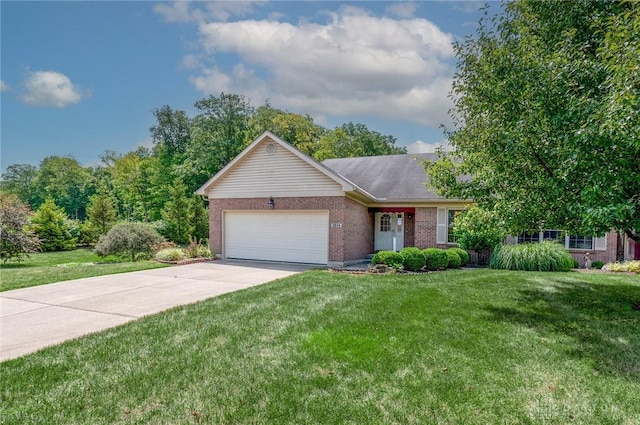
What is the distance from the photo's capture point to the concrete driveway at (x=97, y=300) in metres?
5.27

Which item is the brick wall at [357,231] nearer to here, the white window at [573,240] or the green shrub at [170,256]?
the white window at [573,240]

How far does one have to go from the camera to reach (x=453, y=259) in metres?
12.7

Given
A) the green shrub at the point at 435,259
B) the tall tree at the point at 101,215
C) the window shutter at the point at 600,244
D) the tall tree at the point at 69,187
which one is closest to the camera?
the green shrub at the point at 435,259

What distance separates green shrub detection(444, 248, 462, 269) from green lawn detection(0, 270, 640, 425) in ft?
18.5

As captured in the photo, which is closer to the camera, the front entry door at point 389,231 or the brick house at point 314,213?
the brick house at point 314,213

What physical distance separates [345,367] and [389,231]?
13063mm

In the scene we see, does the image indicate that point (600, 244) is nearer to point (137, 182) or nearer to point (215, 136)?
point (215, 136)

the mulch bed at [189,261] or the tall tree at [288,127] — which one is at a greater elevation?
the tall tree at [288,127]

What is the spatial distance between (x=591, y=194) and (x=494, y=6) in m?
4.74

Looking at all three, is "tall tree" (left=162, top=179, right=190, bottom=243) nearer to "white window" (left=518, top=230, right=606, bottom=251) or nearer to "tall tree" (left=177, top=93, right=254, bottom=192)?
"tall tree" (left=177, top=93, right=254, bottom=192)

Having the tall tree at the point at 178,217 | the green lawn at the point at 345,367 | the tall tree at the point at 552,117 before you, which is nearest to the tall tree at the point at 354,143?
the tall tree at the point at 178,217

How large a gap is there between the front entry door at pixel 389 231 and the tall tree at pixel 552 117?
859cm

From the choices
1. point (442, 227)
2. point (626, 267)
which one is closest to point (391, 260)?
point (442, 227)

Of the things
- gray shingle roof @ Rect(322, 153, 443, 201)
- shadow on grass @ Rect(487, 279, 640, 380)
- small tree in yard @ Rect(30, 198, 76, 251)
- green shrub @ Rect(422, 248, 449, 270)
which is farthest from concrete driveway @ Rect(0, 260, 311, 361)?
small tree in yard @ Rect(30, 198, 76, 251)
